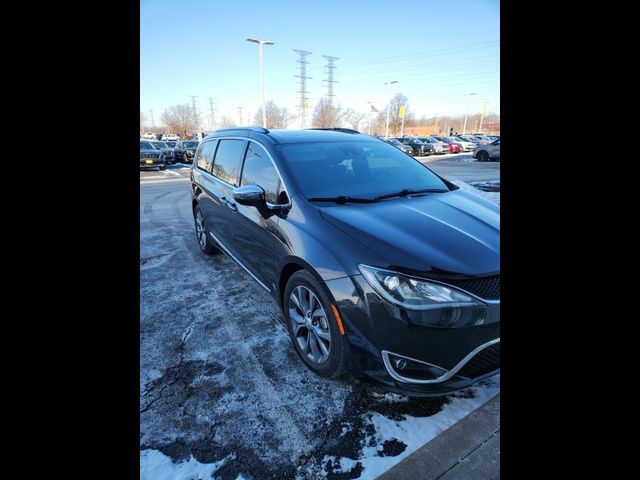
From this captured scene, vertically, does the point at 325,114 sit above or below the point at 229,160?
above

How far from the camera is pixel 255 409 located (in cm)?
231

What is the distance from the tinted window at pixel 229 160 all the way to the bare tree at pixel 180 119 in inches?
2835

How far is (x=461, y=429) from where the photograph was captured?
211cm

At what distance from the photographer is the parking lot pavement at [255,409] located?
6.37 ft

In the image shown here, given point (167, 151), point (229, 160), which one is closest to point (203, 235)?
point (229, 160)

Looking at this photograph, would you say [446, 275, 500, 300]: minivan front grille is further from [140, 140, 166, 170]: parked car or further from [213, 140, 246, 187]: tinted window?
[140, 140, 166, 170]: parked car

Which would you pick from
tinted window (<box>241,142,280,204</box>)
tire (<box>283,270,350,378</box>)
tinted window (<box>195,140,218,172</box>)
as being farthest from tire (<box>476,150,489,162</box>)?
tire (<box>283,270,350,378</box>)

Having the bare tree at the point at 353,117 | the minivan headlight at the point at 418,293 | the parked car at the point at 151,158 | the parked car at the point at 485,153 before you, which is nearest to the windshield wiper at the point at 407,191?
the minivan headlight at the point at 418,293

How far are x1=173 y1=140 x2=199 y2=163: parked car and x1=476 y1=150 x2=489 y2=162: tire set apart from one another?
18362 mm

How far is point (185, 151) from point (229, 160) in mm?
23515

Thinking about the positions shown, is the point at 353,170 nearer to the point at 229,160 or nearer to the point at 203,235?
the point at 229,160
